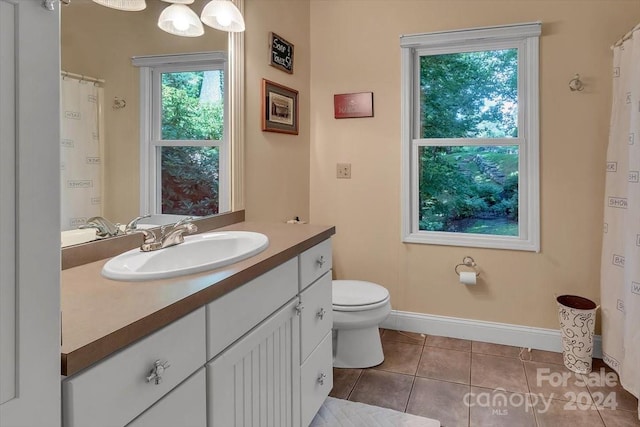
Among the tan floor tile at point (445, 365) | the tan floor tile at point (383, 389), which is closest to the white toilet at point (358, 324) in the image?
the tan floor tile at point (383, 389)

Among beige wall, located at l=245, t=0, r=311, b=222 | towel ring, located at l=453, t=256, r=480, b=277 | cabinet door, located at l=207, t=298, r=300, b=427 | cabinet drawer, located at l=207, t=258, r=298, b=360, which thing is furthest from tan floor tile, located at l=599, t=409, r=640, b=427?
beige wall, located at l=245, t=0, r=311, b=222

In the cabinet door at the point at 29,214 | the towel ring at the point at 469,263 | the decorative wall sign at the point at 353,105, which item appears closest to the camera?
the cabinet door at the point at 29,214

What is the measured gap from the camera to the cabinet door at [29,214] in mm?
546

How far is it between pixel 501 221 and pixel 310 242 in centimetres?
158

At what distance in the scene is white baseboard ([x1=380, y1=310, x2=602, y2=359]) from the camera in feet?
8.36

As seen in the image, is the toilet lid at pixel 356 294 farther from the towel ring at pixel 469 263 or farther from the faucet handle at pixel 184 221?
the faucet handle at pixel 184 221

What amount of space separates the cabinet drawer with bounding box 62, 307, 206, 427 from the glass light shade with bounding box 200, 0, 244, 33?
1396mm

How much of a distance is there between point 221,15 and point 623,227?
2.22 metres

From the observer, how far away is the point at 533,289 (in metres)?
2.58

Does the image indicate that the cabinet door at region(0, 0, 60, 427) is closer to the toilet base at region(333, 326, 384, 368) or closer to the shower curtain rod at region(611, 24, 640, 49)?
the toilet base at region(333, 326, 384, 368)

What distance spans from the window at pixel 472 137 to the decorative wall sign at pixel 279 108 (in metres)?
0.73

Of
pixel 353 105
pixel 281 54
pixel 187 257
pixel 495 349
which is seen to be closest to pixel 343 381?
pixel 495 349

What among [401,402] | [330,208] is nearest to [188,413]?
[401,402]

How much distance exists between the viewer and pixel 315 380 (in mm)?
1754
